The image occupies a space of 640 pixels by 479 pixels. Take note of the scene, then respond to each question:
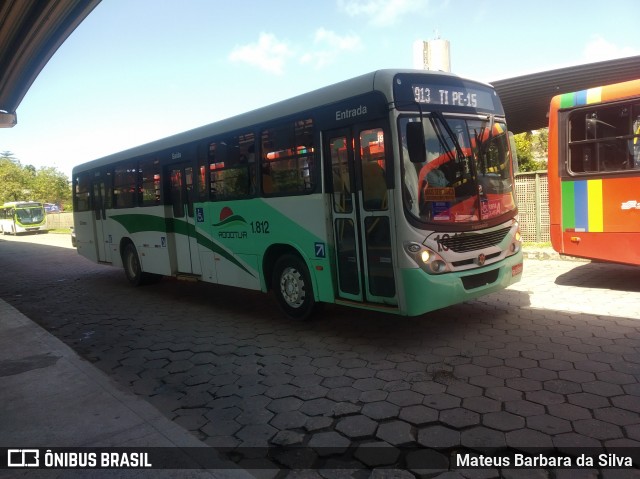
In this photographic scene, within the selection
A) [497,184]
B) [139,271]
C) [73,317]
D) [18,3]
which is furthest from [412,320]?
[18,3]

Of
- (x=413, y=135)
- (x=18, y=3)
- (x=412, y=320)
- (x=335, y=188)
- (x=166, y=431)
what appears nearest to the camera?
(x=166, y=431)

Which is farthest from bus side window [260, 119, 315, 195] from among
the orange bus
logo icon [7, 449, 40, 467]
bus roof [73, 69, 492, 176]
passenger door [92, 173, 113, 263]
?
passenger door [92, 173, 113, 263]

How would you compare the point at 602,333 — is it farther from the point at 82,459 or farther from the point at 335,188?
the point at 82,459

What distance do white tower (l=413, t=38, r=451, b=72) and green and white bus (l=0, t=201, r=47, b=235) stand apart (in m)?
34.8

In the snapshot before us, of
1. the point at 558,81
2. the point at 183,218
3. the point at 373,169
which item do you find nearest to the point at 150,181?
the point at 183,218

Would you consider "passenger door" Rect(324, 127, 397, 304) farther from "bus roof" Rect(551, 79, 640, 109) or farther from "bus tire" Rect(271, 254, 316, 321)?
"bus roof" Rect(551, 79, 640, 109)

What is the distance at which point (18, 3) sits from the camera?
7.67 m

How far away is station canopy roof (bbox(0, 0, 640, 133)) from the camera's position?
26.1ft

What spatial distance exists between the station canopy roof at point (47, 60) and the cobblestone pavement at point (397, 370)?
194 inches

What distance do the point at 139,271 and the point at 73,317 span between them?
2.66 m

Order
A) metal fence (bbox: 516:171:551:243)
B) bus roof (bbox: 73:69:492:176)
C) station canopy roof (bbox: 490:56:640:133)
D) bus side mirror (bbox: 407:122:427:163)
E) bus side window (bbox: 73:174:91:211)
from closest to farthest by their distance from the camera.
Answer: bus side mirror (bbox: 407:122:427:163)
bus roof (bbox: 73:69:492:176)
station canopy roof (bbox: 490:56:640:133)
metal fence (bbox: 516:171:551:243)
bus side window (bbox: 73:174:91:211)

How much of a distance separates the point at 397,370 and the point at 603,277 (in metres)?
5.81

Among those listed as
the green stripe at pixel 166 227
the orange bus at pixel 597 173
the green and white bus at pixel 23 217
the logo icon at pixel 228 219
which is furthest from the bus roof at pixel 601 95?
the green and white bus at pixel 23 217

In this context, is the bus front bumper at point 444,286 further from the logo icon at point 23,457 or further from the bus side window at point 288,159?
the logo icon at point 23,457
